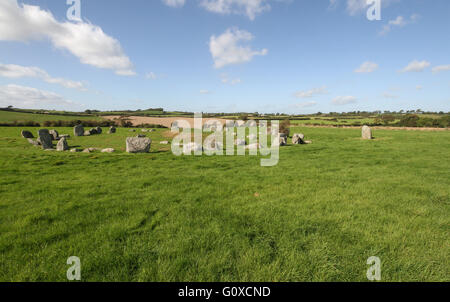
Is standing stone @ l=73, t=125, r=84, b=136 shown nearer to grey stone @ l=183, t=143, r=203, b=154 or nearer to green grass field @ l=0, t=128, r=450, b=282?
grey stone @ l=183, t=143, r=203, b=154

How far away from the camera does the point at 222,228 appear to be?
4.14 m

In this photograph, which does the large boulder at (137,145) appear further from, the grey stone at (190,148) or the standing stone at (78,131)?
the standing stone at (78,131)

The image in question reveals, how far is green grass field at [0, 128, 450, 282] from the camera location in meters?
3.03

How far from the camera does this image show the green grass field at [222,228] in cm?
303

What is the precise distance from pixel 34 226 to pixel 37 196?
231 centimetres

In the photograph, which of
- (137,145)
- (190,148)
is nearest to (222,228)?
(190,148)

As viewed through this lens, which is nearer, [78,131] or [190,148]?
[190,148]

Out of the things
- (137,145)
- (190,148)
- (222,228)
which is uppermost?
(137,145)

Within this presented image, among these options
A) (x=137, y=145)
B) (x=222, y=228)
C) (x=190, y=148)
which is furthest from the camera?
(x=190, y=148)

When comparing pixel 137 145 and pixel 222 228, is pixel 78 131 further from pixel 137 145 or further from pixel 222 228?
pixel 222 228

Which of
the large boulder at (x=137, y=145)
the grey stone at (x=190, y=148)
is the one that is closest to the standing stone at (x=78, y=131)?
the large boulder at (x=137, y=145)
